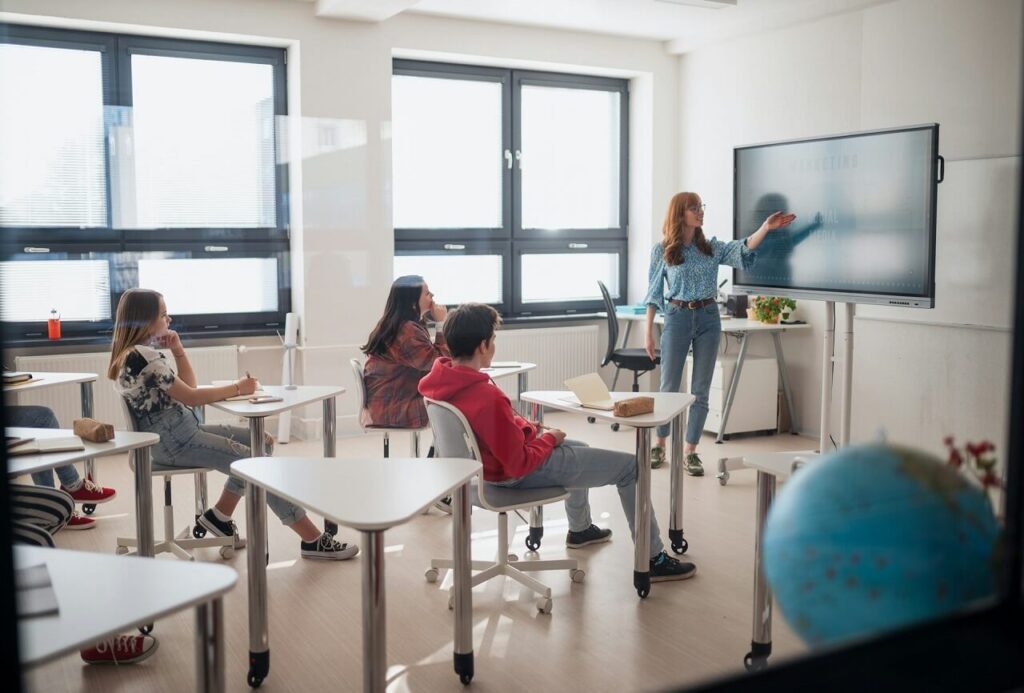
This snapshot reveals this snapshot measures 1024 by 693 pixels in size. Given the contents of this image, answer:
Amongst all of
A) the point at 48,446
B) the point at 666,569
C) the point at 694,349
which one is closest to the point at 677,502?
the point at 666,569

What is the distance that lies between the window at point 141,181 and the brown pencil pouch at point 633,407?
138 inches

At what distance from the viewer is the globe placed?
1701 millimetres

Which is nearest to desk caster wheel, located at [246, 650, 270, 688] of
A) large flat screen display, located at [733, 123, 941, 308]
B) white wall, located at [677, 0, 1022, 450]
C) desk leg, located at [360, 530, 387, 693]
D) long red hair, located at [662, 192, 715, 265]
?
desk leg, located at [360, 530, 387, 693]

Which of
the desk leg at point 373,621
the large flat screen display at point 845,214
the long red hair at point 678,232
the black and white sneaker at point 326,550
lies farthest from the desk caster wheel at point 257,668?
the long red hair at point 678,232

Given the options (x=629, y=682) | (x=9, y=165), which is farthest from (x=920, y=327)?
(x=9, y=165)

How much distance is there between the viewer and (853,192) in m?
4.54

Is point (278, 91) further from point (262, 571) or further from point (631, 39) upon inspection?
point (262, 571)

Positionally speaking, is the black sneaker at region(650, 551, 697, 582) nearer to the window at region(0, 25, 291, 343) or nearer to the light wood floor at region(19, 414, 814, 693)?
the light wood floor at region(19, 414, 814, 693)

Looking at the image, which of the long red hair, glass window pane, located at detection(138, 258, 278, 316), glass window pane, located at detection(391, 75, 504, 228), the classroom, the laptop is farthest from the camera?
glass window pane, located at detection(391, 75, 504, 228)

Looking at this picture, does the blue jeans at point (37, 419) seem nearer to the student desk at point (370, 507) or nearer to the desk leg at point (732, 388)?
the student desk at point (370, 507)

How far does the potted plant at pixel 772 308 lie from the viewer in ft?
20.1

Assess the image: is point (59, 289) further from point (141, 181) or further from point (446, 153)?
point (446, 153)

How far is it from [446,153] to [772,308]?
2473 millimetres

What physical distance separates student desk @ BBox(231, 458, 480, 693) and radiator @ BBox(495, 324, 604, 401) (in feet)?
12.3
